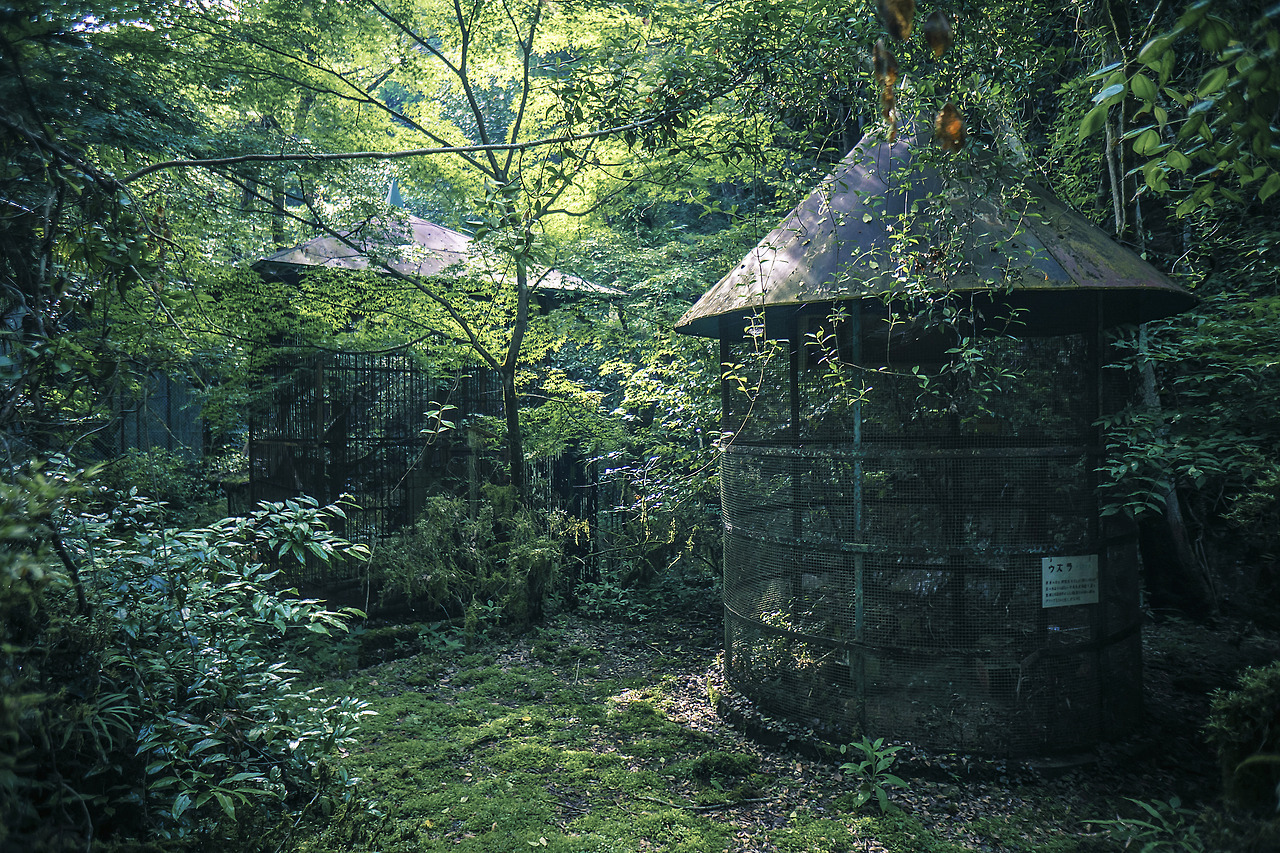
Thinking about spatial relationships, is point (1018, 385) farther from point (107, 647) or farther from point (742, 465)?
point (107, 647)

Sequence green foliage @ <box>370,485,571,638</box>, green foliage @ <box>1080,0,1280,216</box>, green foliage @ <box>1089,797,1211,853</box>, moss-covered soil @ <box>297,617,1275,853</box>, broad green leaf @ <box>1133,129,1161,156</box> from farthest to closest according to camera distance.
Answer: green foliage @ <box>370,485,571,638</box>, moss-covered soil @ <box>297,617,1275,853</box>, green foliage @ <box>1089,797,1211,853</box>, broad green leaf @ <box>1133,129,1161,156</box>, green foliage @ <box>1080,0,1280,216</box>

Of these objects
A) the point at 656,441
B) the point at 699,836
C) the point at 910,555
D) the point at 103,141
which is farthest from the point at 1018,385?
the point at 103,141

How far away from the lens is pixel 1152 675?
6785 millimetres

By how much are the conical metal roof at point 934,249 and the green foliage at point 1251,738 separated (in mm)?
2738

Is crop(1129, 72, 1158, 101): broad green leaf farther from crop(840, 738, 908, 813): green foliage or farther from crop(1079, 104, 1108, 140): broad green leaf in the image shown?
crop(840, 738, 908, 813): green foliage

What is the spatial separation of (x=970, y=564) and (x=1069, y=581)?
28.4 inches

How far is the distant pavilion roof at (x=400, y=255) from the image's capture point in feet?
29.0

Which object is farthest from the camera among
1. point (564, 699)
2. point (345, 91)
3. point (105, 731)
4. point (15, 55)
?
point (345, 91)

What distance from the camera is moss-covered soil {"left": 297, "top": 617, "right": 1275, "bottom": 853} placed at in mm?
4273

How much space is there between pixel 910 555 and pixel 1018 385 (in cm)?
144

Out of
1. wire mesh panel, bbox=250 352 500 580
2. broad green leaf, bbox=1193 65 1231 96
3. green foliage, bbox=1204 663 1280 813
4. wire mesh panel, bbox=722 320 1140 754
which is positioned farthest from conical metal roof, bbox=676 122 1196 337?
wire mesh panel, bbox=250 352 500 580

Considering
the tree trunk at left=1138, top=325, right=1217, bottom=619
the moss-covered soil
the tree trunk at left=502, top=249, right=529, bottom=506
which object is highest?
the tree trunk at left=502, top=249, right=529, bottom=506

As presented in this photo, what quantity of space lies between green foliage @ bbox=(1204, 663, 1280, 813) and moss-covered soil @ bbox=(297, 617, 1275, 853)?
7.30 ft

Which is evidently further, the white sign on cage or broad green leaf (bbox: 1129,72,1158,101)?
the white sign on cage
